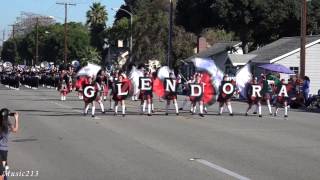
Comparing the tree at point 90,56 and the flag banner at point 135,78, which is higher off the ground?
the tree at point 90,56

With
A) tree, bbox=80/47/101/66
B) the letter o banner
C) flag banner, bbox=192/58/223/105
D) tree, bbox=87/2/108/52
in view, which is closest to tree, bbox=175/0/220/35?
flag banner, bbox=192/58/223/105

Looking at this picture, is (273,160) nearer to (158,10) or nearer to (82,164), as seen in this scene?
(82,164)

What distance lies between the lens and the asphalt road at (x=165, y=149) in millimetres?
10727

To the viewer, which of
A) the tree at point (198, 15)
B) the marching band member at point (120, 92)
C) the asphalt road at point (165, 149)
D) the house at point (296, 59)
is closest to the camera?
the asphalt road at point (165, 149)

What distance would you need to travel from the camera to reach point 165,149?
45.6 feet

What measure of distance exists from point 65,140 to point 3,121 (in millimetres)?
6161

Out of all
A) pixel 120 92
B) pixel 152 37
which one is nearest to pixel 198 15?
pixel 152 37

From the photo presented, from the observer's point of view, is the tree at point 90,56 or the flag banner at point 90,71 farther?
the tree at point 90,56

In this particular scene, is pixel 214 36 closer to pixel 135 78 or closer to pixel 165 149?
pixel 135 78

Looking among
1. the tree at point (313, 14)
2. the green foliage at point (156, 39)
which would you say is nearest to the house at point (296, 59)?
the tree at point (313, 14)

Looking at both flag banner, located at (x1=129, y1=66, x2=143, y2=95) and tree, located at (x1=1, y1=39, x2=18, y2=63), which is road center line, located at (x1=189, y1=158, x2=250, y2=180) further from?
tree, located at (x1=1, y1=39, x2=18, y2=63)

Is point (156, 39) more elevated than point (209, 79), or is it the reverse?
point (156, 39)

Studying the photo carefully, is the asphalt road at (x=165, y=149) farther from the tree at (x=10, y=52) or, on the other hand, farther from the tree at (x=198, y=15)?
the tree at (x=10, y=52)

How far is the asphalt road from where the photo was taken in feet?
35.2
